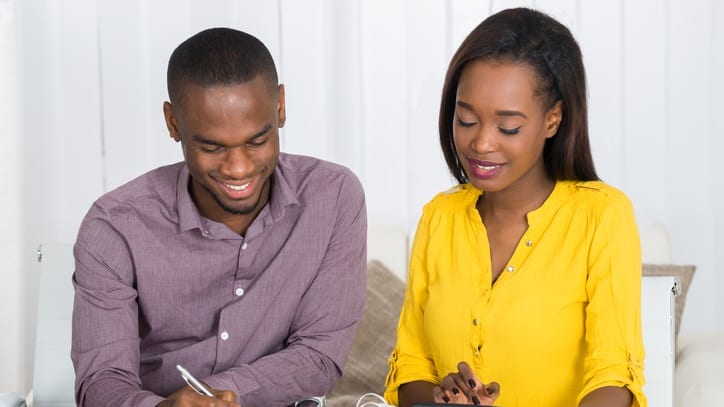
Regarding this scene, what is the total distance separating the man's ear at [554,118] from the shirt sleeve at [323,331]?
0.48 meters

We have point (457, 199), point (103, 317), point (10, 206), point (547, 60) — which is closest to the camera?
point (547, 60)

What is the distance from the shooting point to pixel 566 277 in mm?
2002

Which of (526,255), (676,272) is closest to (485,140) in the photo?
(526,255)

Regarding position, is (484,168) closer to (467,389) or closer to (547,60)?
(547,60)

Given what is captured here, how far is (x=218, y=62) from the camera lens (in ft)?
6.50

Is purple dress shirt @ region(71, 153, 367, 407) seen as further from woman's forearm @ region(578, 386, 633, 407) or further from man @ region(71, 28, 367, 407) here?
woman's forearm @ region(578, 386, 633, 407)

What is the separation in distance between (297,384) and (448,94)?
653mm

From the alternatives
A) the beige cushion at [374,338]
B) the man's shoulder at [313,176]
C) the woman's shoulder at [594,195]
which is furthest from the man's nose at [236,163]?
the beige cushion at [374,338]

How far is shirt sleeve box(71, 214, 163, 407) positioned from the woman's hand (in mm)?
619

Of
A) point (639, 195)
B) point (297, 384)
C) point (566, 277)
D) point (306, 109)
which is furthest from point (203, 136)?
point (639, 195)

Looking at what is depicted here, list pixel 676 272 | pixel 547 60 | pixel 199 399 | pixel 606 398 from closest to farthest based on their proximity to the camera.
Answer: pixel 199 399 < pixel 606 398 < pixel 547 60 < pixel 676 272

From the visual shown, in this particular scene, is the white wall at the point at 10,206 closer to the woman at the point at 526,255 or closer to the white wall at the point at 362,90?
the white wall at the point at 362,90

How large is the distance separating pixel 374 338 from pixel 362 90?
982mm

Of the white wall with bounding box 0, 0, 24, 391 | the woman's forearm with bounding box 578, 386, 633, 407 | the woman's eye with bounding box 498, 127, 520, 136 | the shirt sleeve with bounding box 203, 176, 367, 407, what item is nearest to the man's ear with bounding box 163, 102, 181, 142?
the shirt sleeve with bounding box 203, 176, 367, 407
